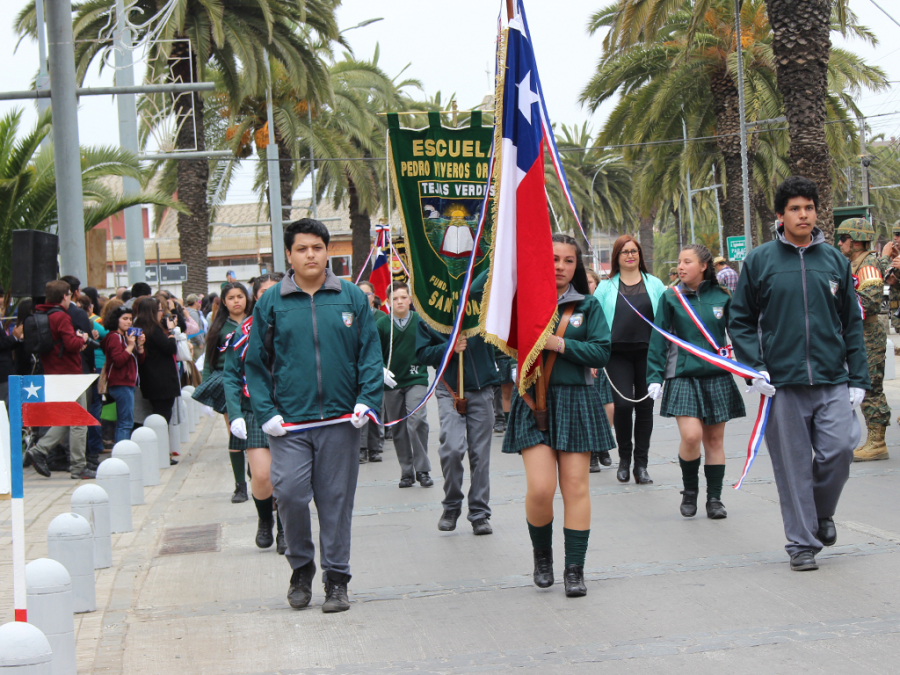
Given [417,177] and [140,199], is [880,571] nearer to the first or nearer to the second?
[417,177]

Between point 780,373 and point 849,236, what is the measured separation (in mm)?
3348

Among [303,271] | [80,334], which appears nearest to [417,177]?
[303,271]

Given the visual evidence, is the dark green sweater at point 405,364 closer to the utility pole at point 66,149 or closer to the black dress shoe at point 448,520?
the black dress shoe at point 448,520

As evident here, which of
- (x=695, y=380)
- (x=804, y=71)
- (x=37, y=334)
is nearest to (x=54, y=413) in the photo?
(x=695, y=380)

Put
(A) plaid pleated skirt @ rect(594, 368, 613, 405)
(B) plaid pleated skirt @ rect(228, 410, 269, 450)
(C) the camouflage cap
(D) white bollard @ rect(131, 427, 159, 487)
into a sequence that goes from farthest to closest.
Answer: (D) white bollard @ rect(131, 427, 159, 487) < (C) the camouflage cap < (B) plaid pleated skirt @ rect(228, 410, 269, 450) < (A) plaid pleated skirt @ rect(594, 368, 613, 405)

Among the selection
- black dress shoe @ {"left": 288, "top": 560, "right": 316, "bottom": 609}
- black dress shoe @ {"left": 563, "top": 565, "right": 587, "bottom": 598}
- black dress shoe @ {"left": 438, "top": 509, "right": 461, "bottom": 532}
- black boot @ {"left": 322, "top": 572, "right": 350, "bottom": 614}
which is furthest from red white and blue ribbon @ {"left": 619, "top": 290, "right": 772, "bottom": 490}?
black dress shoe @ {"left": 288, "top": 560, "right": 316, "bottom": 609}

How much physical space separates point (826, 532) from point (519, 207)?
8.18 ft

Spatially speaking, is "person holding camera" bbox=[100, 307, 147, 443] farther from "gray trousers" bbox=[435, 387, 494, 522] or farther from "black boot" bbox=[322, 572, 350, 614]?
"black boot" bbox=[322, 572, 350, 614]

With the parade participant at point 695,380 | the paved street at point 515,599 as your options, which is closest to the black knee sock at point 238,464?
the paved street at point 515,599

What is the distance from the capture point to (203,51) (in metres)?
20.0

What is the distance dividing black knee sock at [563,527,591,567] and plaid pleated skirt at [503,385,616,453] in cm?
42

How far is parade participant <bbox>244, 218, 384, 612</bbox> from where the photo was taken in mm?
5230

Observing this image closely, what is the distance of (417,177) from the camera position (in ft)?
23.9

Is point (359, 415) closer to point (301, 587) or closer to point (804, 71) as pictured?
point (301, 587)
